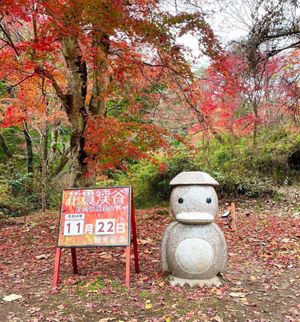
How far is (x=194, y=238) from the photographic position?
4.48 meters

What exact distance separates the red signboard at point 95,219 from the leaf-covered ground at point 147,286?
464 millimetres

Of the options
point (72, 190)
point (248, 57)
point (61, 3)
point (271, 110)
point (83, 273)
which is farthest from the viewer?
point (271, 110)

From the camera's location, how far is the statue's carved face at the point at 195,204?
450 centimetres

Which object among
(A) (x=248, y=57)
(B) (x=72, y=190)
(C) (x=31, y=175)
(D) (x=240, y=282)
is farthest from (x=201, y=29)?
(C) (x=31, y=175)

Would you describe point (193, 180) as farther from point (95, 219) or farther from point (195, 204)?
point (95, 219)

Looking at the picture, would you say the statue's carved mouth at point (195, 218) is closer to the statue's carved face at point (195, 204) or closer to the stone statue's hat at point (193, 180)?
the statue's carved face at point (195, 204)

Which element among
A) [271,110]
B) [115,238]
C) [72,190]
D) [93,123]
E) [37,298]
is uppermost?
[271,110]

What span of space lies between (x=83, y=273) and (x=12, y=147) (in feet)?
36.8

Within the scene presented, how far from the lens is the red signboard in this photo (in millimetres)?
4520

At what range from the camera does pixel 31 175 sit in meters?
12.8

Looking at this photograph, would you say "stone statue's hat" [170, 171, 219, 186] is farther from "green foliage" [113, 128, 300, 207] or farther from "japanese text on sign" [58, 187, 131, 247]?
"green foliage" [113, 128, 300, 207]

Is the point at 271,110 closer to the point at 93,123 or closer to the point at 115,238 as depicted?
the point at 93,123

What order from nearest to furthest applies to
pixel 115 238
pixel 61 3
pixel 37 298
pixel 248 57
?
pixel 37 298
pixel 115 238
pixel 61 3
pixel 248 57

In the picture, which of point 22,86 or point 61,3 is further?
point 22,86
